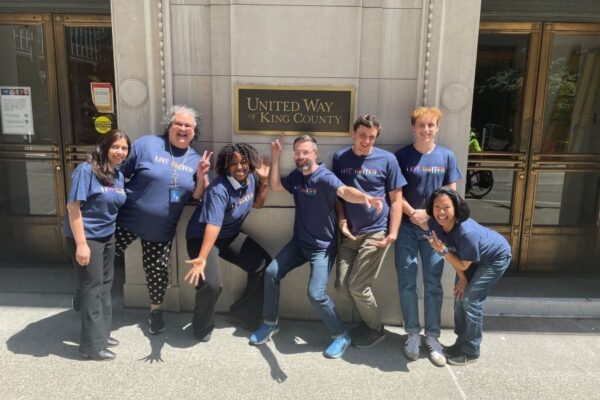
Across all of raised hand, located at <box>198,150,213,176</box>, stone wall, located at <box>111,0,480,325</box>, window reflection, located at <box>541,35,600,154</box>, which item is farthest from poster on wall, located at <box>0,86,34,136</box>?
window reflection, located at <box>541,35,600,154</box>

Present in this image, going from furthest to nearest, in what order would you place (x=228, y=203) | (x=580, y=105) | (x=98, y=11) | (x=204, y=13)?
1. (x=580, y=105)
2. (x=98, y=11)
3. (x=204, y=13)
4. (x=228, y=203)

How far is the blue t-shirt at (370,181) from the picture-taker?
3.75 metres

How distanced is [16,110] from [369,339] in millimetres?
4596

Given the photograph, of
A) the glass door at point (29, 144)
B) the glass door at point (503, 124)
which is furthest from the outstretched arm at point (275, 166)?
the glass door at point (29, 144)

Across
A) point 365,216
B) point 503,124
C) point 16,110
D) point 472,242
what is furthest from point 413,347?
point 16,110

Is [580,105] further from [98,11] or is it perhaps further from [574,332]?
[98,11]

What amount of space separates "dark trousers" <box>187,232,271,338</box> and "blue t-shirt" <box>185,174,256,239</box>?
0.10 m

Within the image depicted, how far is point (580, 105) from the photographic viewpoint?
534 cm

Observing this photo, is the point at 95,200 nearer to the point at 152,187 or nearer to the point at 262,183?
the point at 152,187

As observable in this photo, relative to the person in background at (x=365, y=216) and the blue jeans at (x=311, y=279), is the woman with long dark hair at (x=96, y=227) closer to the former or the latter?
the blue jeans at (x=311, y=279)

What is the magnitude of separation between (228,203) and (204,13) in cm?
166

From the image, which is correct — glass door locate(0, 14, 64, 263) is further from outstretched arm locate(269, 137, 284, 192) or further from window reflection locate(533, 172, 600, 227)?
window reflection locate(533, 172, 600, 227)

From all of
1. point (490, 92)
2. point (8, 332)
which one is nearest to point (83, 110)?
point (8, 332)

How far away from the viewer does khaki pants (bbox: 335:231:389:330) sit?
3803mm
